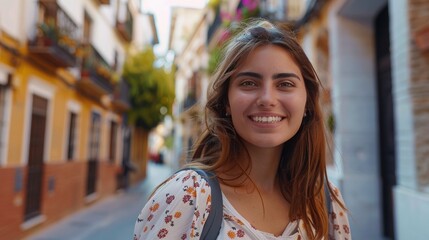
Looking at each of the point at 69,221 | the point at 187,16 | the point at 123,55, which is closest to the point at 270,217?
the point at 69,221

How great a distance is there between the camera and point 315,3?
702 centimetres

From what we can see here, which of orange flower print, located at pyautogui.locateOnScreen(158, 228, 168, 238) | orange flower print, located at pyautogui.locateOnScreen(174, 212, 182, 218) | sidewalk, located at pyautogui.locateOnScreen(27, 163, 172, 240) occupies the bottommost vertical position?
sidewalk, located at pyautogui.locateOnScreen(27, 163, 172, 240)

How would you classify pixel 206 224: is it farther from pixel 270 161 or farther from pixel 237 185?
pixel 270 161

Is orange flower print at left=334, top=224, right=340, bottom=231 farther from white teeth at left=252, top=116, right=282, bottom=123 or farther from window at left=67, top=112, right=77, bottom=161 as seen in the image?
window at left=67, top=112, right=77, bottom=161

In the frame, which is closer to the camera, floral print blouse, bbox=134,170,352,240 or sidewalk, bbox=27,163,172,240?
floral print blouse, bbox=134,170,352,240

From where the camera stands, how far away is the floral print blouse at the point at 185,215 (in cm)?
119

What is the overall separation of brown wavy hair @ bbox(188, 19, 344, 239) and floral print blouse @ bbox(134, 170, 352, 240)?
0.48ft

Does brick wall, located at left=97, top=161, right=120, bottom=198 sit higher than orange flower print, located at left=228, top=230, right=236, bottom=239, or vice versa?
orange flower print, located at left=228, top=230, right=236, bottom=239

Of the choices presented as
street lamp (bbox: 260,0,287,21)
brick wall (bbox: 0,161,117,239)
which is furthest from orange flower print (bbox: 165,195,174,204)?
street lamp (bbox: 260,0,287,21)

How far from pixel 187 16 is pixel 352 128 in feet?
101

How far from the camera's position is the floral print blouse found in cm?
119

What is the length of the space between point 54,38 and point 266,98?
6600mm

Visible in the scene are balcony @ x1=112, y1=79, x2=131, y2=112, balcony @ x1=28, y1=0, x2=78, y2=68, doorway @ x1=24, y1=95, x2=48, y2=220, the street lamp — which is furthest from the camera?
balcony @ x1=112, y1=79, x2=131, y2=112

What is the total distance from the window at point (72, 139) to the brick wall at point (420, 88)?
7766mm
